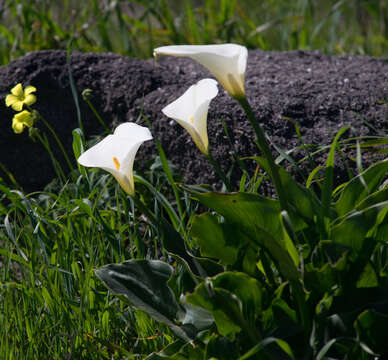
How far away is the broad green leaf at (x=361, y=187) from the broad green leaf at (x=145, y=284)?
396 millimetres

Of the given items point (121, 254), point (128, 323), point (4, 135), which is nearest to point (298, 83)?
point (121, 254)

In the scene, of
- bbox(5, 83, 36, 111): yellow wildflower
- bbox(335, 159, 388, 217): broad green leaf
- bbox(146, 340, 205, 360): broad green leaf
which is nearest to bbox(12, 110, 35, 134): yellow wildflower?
bbox(5, 83, 36, 111): yellow wildflower

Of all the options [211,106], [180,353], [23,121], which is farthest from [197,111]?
[211,106]

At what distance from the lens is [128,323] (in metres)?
1.33

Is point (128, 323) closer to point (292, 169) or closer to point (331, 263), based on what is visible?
point (331, 263)

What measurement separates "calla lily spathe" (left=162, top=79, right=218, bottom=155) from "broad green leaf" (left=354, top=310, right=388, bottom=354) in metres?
0.43

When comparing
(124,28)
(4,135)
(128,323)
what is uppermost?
(124,28)

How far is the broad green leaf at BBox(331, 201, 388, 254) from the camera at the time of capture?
3.26 ft

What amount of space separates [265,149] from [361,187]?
1.00 ft

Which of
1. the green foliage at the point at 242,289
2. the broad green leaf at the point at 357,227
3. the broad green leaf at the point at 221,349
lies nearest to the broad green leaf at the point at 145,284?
the green foliage at the point at 242,289

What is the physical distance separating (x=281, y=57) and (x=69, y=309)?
165 centimetres

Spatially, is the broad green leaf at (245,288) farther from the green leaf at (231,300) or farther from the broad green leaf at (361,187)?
the broad green leaf at (361,187)

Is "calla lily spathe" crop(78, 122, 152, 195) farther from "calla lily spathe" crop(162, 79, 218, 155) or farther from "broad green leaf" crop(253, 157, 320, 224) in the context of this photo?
"broad green leaf" crop(253, 157, 320, 224)

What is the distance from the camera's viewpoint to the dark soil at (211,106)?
180cm
